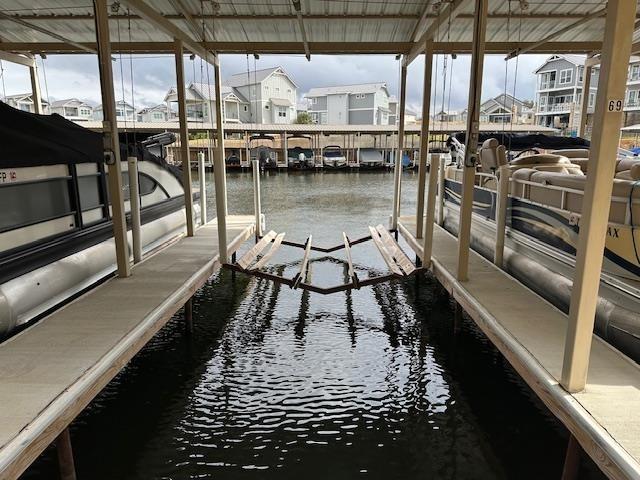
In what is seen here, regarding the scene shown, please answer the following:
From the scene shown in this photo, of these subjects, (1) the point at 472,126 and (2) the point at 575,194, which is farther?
(1) the point at 472,126

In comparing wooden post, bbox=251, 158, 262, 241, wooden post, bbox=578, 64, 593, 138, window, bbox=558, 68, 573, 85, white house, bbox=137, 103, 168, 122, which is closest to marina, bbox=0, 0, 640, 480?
wooden post, bbox=251, 158, 262, 241

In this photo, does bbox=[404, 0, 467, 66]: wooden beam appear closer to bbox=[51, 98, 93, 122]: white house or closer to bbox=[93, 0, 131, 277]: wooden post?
bbox=[93, 0, 131, 277]: wooden post

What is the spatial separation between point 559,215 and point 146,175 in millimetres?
5936

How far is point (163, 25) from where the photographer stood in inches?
211

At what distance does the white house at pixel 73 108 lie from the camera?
143ft

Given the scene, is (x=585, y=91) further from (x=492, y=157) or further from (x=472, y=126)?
(x=472, y=126)

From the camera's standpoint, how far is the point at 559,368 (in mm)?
2758

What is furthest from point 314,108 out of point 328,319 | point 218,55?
point 328,319

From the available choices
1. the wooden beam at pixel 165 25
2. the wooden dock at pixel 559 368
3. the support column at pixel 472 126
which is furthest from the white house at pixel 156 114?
the wooden dock at pixel 559 368

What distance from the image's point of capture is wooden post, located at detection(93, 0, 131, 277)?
13.4 ft

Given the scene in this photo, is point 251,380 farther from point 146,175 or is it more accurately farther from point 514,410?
point 146,175

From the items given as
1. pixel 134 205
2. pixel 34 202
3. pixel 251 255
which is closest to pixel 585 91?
pixel 251 255

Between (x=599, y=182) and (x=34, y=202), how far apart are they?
4748 mm

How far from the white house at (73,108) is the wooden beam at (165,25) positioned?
42484 millimetres
